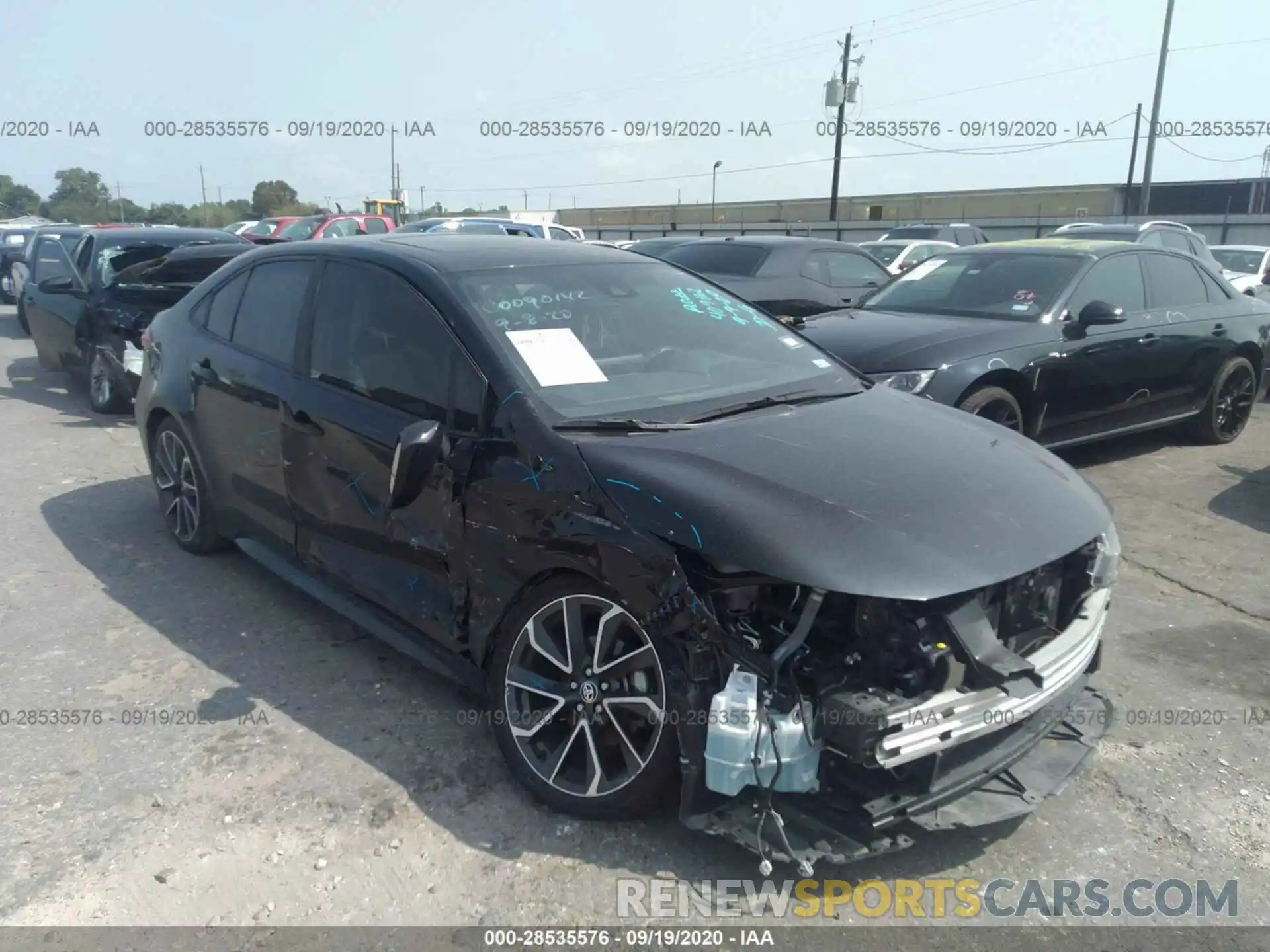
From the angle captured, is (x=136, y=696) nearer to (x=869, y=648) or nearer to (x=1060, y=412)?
(x=869, y=648)

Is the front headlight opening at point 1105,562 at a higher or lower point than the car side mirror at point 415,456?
lower

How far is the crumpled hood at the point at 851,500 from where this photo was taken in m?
2.66

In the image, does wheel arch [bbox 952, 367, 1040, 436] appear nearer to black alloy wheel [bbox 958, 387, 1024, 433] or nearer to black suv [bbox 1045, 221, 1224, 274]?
black alloy wheel [bbox 958, 387, 1024, 433]

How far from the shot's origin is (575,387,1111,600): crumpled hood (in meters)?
2.66

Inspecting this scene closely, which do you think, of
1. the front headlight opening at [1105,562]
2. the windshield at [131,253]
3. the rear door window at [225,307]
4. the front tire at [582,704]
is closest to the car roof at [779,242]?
the windshield at [131,253]

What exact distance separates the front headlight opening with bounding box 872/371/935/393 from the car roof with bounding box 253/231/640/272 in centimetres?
216

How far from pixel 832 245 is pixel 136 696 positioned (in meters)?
9.15

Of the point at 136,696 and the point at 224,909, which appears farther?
the point at 136,696

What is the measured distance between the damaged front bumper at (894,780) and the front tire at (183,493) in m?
3.36

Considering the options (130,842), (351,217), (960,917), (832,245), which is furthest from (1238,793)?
(351,217)

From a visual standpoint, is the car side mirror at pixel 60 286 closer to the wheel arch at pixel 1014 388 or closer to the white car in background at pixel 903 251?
the wheel arch at pixel 1014 388

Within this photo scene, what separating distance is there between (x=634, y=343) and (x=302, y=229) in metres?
18.1

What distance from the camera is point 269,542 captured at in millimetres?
4508

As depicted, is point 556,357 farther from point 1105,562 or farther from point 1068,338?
point 1068,338
